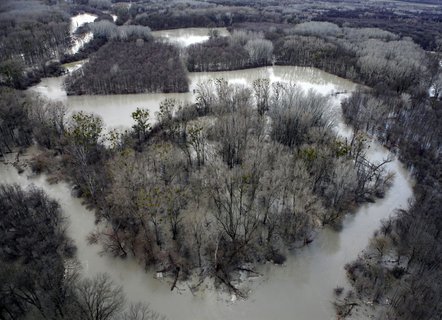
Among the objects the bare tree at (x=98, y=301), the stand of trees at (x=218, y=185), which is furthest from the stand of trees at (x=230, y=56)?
the bare tree at (x=98, y=301)

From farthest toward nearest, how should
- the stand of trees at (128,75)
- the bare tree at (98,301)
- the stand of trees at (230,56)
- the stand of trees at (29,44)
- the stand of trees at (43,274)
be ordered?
the stand of trees at (230,56), the stand of trees at (29,44), the stand of trees at (128,75), the stand of trees at (43,274), the bare tree at (98,301)

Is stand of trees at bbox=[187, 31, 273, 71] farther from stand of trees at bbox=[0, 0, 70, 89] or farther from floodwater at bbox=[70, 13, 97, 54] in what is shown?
floodwater at bbox=[70, 13, 97, 54]

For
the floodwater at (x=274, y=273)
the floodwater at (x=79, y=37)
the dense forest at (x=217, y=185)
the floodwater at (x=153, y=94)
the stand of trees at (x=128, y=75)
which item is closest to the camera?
the floodwater at (x=274, y=273)

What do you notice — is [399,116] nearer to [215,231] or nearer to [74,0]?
[215,231]

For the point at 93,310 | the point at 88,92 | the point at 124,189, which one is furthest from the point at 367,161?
the point at 88,92

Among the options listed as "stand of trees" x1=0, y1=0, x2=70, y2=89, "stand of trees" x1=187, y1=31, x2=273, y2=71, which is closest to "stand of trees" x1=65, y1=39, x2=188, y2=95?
"stand of trees" x1=187, y1=31, x2=273, y2=71

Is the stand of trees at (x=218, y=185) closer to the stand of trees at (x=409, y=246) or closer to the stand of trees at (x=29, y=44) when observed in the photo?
the stand of trees at (x=409, y=246)
